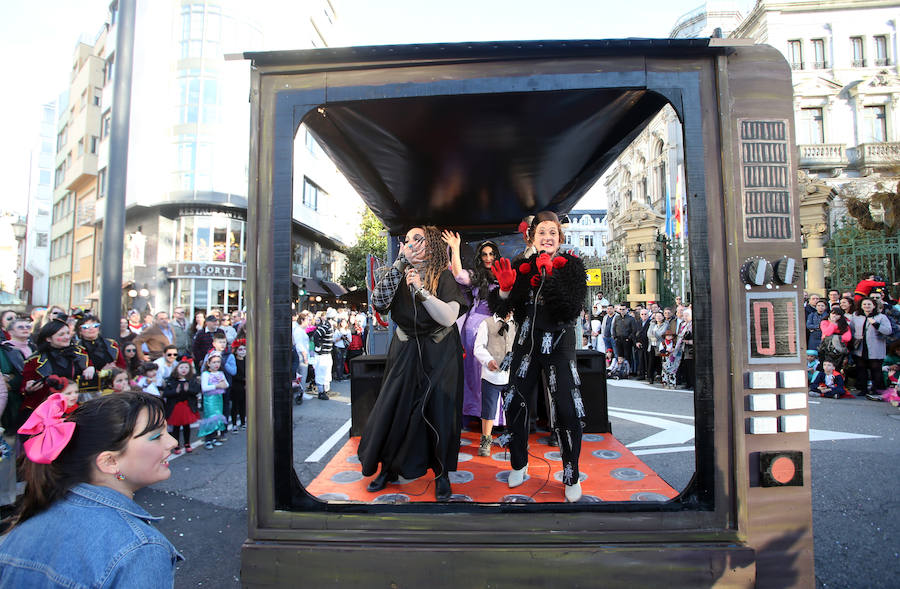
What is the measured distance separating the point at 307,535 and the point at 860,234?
64.9 feet

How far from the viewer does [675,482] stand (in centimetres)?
447

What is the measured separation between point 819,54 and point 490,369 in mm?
36418

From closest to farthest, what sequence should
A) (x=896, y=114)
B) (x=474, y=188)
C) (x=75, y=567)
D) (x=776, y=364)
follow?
(x=75, y=567) → (x=776, y=364) → (x=474, y=188) → (x=896, y=114)

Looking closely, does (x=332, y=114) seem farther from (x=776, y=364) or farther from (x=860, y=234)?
(x=860, y=234)

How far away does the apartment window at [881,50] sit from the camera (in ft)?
94.0

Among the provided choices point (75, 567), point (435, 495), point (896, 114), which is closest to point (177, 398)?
point (435, 495)

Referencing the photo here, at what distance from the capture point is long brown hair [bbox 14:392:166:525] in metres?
1.22

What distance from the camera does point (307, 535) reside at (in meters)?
2.25

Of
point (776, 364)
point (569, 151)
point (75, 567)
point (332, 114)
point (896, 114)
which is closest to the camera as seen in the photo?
point (75, 567)

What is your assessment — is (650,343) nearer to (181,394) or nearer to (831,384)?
(831,384)

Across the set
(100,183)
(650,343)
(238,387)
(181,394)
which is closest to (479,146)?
(181,394)

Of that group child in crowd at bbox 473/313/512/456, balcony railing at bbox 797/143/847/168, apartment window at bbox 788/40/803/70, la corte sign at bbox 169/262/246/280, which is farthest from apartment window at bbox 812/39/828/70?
la corte sign at bbox 169/262/246/280

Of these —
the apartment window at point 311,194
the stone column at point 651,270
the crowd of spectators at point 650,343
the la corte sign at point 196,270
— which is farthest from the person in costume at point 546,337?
A: the apartment window at point 311,194

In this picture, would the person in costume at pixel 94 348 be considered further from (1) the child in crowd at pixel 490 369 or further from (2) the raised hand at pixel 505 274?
(2) the raised hand at pixel 505 274
